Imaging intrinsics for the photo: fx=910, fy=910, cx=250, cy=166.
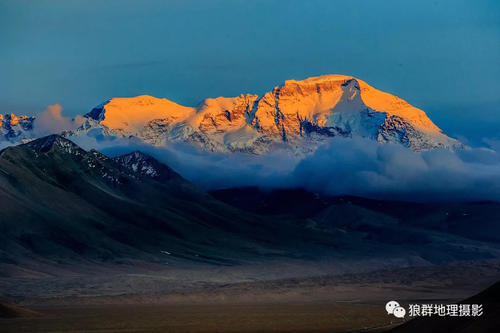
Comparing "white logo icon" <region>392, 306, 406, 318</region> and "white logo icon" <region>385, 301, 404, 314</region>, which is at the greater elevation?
"white logo icon" <region>385, 301, 404, 314</region>

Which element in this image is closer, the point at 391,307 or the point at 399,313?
the point at 399,313

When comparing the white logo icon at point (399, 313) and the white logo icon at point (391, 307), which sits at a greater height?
the white logo icon at point (391, 307)

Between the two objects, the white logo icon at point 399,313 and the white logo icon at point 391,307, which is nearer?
the white logo icon at point 399,313

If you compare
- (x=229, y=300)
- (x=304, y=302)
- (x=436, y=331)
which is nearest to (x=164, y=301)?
(x=229, y=300)

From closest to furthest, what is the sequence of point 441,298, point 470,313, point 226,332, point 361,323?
point 470,313, point 226,332, point 361,323, point 441,298

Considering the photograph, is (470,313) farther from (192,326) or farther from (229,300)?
(229,300)

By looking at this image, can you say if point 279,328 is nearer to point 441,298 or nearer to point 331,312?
point 331,312

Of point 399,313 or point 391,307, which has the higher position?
point 391,307

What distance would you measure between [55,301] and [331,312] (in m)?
71.4

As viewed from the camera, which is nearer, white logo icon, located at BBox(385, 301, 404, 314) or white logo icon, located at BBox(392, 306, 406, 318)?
white logo icon, located at BBox(392, 306, 406, 318)

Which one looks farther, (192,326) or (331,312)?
(331,312)

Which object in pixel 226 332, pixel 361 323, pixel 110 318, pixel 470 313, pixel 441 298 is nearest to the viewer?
pixel 470 313

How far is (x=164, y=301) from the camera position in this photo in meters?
195

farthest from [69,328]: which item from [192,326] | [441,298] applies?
[441,298]
